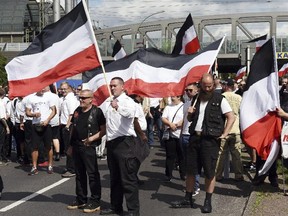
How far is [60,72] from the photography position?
776 centimetres

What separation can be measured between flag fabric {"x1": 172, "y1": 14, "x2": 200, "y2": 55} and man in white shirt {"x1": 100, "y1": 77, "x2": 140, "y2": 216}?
3.71 meters

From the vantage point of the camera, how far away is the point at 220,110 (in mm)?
7590

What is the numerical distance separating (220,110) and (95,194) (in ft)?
6.72

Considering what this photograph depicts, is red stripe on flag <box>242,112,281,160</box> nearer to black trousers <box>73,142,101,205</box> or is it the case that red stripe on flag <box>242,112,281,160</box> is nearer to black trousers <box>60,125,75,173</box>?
black trousers <box>73,142,101,205</box>

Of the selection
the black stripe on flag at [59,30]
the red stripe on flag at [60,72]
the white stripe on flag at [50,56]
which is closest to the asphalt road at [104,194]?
the red stripe on flag at [60,72]

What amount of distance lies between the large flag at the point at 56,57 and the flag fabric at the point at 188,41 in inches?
128

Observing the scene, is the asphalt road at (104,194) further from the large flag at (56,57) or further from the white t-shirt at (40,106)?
the large flag at (56,57)

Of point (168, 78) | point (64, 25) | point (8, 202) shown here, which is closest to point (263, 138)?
point (168, 78)

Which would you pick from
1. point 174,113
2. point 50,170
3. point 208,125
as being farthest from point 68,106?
point 208,125

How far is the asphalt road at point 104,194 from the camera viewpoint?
7867 millimetres

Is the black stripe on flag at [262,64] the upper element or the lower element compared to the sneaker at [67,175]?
upper

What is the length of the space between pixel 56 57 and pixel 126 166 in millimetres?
1786

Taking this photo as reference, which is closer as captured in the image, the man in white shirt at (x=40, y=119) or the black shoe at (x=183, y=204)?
the black shoe at (x=183, y=204)

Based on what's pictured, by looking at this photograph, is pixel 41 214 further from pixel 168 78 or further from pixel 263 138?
pixel 263 138
